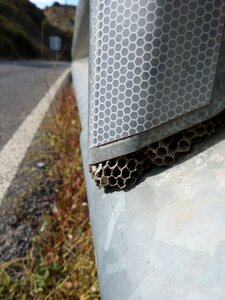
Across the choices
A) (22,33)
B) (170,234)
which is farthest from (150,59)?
(22,33)

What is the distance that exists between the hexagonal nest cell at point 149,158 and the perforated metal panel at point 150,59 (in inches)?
2.5

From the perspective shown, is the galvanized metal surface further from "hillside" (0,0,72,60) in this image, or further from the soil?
"hillside" (0,0,72,60)

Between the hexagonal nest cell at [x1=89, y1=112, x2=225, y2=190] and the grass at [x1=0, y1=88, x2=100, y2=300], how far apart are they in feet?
3.21

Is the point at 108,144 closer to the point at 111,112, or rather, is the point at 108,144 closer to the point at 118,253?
the point at 111,112

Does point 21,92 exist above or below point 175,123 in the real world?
below

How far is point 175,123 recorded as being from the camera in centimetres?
90

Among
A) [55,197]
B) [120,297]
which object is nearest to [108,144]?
[120,297]

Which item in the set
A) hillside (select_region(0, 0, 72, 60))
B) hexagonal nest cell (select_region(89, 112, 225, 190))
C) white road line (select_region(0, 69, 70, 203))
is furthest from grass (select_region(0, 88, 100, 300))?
hillside (select_region(0, 0, 72, 60))

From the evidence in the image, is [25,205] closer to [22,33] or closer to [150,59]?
[150,59]

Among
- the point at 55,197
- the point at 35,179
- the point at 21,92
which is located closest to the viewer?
the point at 55,197

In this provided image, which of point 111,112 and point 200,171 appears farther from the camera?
point 111,112

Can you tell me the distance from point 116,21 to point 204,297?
1.63ft

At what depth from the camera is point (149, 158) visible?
38.0 inches

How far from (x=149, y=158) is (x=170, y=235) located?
0.82ft
